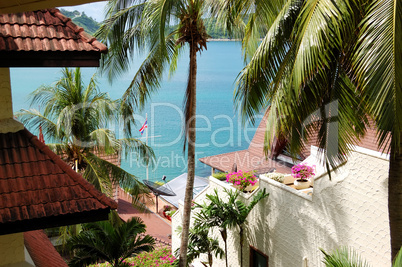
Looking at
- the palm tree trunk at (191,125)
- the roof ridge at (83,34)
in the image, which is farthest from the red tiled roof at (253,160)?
the roof ridge at (83,34)

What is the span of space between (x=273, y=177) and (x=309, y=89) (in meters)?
6.22

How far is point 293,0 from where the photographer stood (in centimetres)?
760

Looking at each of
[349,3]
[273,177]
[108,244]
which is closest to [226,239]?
[273,177]

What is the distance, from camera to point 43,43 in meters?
4.11

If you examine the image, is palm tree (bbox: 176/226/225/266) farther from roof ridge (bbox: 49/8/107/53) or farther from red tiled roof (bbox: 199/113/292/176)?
roof ridge (bbox: 49/8/107/53)

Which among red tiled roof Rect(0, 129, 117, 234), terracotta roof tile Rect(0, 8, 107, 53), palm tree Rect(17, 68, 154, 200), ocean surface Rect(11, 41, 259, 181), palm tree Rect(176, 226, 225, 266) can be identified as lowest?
ocean surface Rect(11, 41, 259, 181)

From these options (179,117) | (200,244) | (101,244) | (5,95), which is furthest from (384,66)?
(179,117)

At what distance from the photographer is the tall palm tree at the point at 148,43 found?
11508mm

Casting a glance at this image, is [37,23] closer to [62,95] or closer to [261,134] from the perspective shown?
[62,95]

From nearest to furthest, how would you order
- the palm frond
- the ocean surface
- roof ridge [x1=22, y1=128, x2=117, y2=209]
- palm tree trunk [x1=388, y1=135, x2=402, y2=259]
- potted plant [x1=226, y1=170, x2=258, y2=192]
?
roof ridge [x1=22, y1=128, x2=117, y2=209], the palm frond, palm tree trunk [x1=388, y1=135, x2=402, y2=259], potted plant [x1=226, y1=170, x2=258, y2=192], the ocean surface

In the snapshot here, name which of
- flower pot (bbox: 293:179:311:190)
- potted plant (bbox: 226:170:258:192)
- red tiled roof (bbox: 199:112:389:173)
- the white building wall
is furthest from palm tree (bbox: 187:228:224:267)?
red tiled roof (bbox: 199:112:389:173)

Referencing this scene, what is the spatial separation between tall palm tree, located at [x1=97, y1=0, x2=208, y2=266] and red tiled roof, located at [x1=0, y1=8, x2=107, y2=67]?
6.49 meters

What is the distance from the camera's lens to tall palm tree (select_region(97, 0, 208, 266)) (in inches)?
453

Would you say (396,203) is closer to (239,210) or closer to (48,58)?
(48,58)
